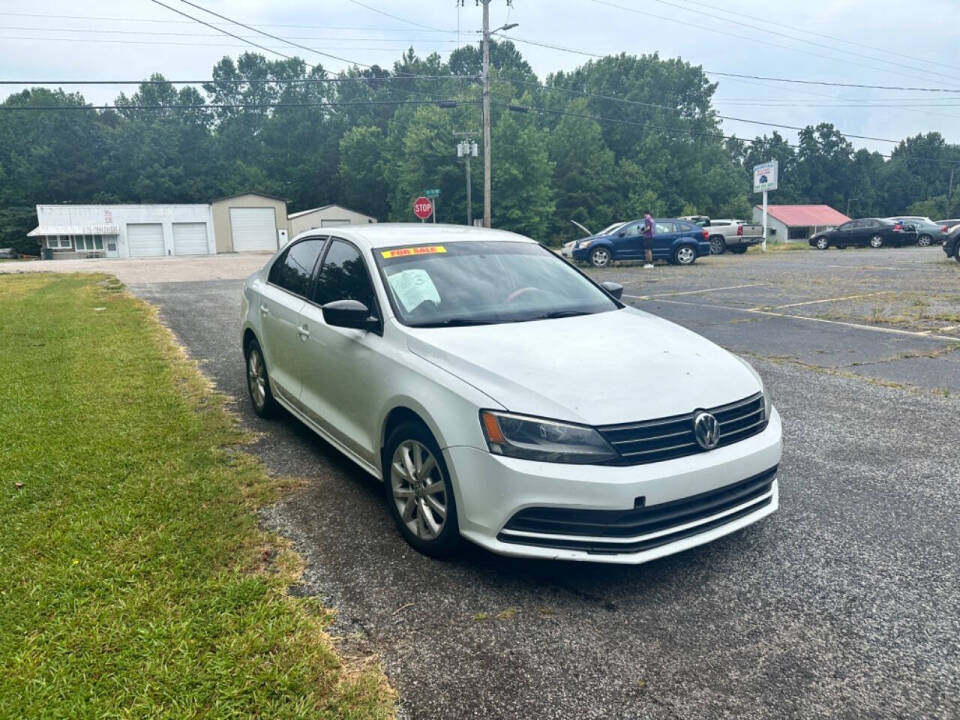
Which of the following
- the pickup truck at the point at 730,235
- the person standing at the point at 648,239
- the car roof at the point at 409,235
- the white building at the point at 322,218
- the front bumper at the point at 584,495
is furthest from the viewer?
the white building at the point at 322,218

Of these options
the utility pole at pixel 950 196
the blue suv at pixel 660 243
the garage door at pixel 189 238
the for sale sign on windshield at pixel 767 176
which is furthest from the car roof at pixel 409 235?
the utility pole at pixel 950 196

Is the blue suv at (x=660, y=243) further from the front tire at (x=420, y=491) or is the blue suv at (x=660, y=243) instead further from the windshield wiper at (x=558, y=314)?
the front tire at (x=420, y=491)

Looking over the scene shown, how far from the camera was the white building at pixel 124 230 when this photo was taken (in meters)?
58.5

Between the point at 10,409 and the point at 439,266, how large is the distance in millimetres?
4197

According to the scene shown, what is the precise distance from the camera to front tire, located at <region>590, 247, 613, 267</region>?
24.4 meters

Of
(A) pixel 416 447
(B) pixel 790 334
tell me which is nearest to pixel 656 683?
(A) pixel 416 447

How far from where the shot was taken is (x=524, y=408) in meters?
3.11

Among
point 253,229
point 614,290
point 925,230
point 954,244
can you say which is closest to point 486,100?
point 954,244

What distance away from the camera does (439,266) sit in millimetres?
4445

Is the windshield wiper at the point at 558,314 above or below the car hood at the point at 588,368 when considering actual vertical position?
above

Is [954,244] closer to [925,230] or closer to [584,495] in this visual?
[925,230]

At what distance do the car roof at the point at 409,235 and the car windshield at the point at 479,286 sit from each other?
0.08 m

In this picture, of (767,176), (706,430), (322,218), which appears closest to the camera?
(706,430)

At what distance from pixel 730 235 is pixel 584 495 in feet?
103
